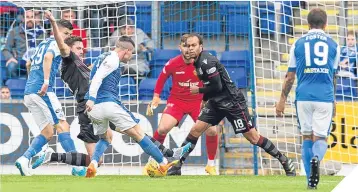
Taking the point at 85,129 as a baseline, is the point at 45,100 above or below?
above

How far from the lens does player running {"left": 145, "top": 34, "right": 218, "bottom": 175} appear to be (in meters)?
15.9

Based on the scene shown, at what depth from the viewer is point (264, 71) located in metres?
18.4

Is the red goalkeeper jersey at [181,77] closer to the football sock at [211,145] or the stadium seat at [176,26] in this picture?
the football sock at [211,145]

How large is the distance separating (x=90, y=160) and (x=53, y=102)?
3.18ft

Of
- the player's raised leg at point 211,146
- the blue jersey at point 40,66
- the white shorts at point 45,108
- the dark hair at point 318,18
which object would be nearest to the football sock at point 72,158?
the white shorts at point 45,108

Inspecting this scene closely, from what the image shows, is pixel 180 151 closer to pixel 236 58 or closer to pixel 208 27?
pixel 236 58

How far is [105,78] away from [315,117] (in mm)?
3196

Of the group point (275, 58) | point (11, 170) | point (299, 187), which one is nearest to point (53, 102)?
point (11, 170)

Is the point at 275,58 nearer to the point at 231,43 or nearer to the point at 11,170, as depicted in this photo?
the point at 231,43

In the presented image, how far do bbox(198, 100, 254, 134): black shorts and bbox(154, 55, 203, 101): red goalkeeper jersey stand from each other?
1.16 meters

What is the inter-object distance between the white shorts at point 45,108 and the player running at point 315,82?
4.13 meters

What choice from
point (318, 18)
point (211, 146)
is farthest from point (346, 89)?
point (318, 18)

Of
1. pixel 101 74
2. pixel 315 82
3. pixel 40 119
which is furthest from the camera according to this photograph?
pixel 40 119

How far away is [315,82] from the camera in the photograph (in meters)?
11.6
